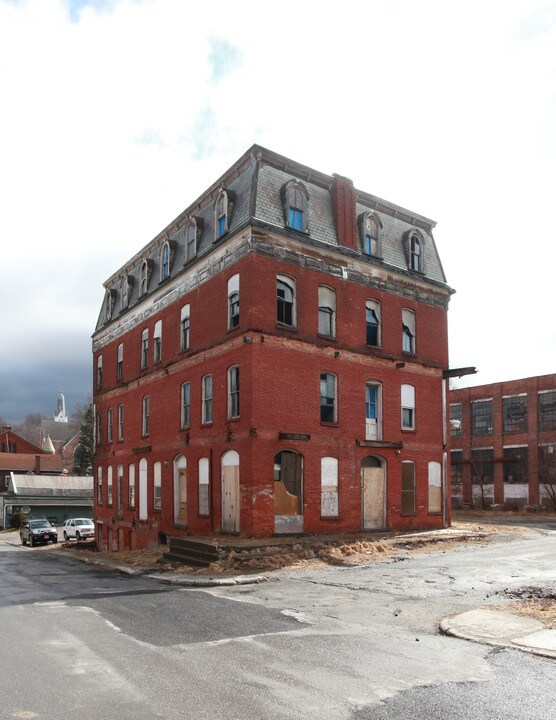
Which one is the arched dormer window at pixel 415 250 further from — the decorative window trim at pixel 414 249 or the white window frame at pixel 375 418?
the white window frame at pixel 375 418

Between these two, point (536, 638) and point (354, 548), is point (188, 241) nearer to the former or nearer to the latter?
point (354, 548)

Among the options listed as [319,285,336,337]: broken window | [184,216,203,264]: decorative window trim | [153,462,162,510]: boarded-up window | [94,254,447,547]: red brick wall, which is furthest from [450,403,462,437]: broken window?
[184,216,203,264]: decorative window trim

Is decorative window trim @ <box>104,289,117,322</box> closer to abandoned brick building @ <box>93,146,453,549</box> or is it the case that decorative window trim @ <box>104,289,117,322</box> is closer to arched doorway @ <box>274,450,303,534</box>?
abandoned brick building @ <box>93,146,453,549</box>

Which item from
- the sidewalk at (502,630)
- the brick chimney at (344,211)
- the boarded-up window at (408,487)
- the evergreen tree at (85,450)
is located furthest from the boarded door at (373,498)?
the evergreen tree at (85,450)

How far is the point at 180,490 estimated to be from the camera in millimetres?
28453

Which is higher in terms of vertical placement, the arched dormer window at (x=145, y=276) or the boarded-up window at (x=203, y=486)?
the arched dormer window at (x=145, y=276)

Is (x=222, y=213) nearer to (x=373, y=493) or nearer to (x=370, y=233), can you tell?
(x=370, y=233)

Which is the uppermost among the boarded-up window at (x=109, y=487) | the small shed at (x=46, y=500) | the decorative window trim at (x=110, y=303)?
the decorative window trim at (x=110, y=303)

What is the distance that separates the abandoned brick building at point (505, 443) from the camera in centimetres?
4847

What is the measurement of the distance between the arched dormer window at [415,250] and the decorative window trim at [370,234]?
1.80 metres

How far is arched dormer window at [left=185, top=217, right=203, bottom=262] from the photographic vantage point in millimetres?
28047

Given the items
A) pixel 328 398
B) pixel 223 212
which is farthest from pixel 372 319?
pixel 223 212

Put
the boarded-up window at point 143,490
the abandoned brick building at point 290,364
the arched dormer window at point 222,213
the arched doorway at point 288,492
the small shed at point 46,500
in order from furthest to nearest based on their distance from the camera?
the small shed at point 46,500 → the boarded-up window at point 143,490 → the arched dormer window at point 222,213 → the abandoned brick building at point 290,364 → the arched doorway at point 288,492

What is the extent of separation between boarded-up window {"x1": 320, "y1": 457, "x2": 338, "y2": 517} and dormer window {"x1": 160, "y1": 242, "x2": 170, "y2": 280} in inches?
478
